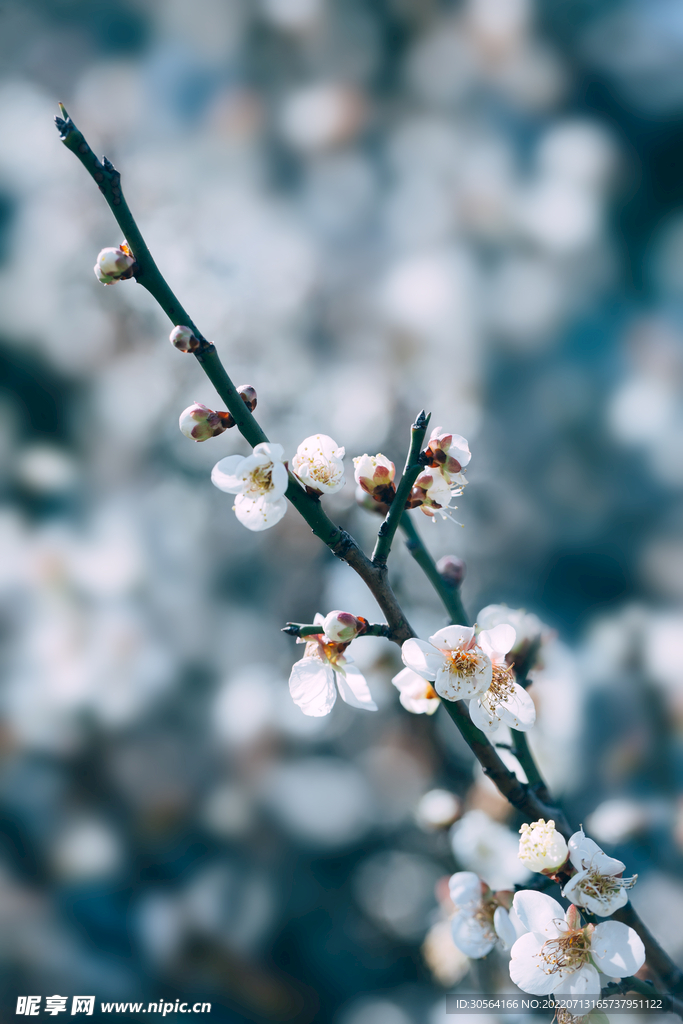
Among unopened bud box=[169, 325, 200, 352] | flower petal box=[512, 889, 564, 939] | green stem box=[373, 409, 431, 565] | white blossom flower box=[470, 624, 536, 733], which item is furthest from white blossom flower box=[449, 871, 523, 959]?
unopened bud box=[169, 325, 200, 352]

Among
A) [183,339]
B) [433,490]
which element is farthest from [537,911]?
[183,339]

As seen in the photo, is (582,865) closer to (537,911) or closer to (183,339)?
(537,911)

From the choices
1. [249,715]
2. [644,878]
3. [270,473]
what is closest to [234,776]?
[249,715]

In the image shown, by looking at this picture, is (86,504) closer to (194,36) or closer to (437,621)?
(437,621)

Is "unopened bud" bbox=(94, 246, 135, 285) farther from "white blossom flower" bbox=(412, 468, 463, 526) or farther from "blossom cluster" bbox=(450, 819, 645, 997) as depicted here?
"blossom cluster" bbox=(450, 819, 645, 997)

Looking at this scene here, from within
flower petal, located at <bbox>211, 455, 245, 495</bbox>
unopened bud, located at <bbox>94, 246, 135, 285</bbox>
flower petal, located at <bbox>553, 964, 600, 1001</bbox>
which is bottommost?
flower petal, located at <bbox>553, 964, 600, 1001</bbox>
